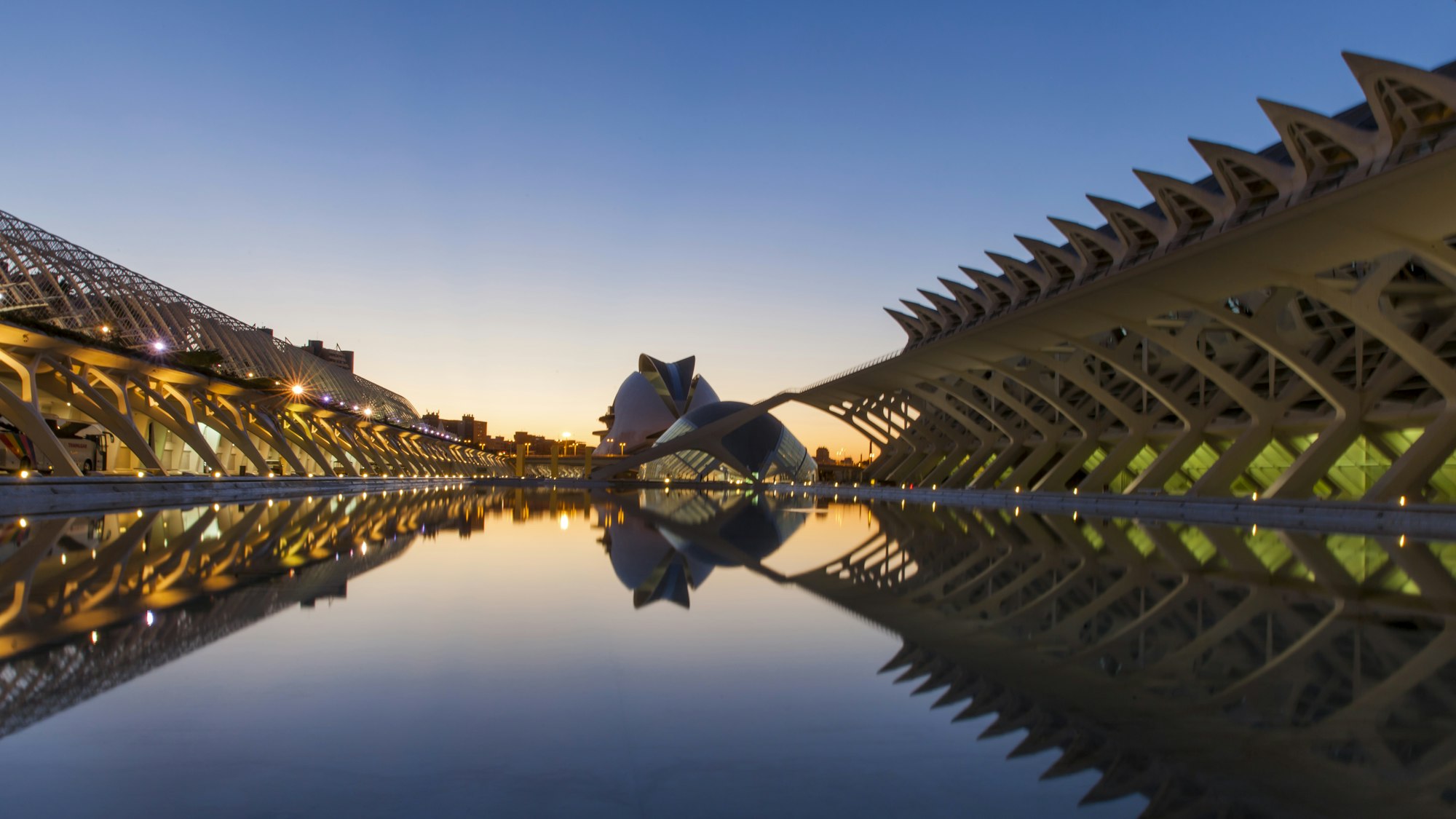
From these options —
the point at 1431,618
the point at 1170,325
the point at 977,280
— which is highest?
the point at 977,280

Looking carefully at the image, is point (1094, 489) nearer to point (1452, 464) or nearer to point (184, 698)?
point (1452, 464)

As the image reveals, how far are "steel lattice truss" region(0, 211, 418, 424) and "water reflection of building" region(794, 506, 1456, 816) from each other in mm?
21292

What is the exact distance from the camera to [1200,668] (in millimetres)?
4734

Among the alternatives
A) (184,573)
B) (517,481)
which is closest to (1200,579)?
(184,573)

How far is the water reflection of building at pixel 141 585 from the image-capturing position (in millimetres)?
4273

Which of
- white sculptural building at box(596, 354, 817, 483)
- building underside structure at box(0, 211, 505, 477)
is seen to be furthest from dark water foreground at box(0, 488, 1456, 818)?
white sculptural building at box(596, 354, 817, 483)

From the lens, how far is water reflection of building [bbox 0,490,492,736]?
14.0 feet

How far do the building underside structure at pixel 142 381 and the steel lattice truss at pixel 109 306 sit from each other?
0.21 feet

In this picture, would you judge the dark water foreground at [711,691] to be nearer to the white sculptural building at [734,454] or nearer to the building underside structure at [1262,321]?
the building underside structure at [1262,321]

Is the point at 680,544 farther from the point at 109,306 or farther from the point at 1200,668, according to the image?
the point at 109,306

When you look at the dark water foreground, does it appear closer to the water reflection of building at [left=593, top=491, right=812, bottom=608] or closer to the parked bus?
the water reflection of building at [left=593, top=491, right=812, bottom=608]

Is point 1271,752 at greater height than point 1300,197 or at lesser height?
lesser

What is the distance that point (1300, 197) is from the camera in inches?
746

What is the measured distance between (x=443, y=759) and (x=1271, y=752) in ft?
8.88
